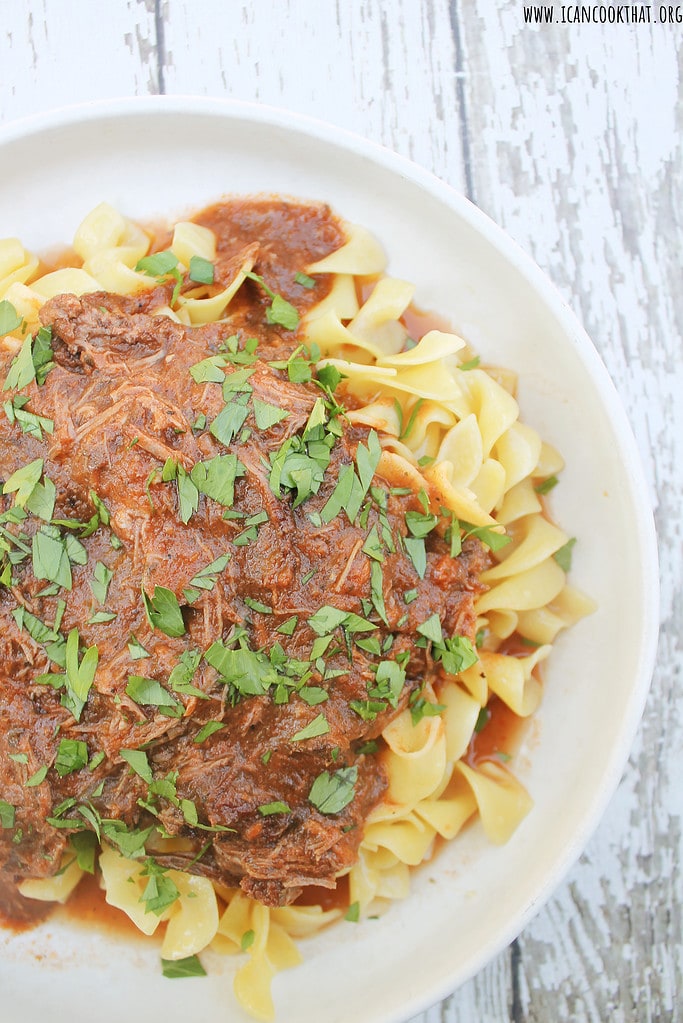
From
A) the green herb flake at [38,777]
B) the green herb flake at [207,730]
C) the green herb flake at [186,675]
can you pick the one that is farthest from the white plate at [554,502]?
the green herb flake at [186,675]

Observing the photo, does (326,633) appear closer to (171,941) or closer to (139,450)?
(139,450)

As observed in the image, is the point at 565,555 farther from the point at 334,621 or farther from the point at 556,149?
the point at 556,149

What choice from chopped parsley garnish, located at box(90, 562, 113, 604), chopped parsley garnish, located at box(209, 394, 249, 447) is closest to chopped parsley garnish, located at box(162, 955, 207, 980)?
chopped parsley garnish, located at box(90, 562, 113, 604)

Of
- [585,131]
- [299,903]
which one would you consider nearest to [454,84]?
[585,131]

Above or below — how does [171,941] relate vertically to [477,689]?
below

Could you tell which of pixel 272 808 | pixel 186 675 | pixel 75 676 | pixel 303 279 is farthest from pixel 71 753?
pixel 303 279
